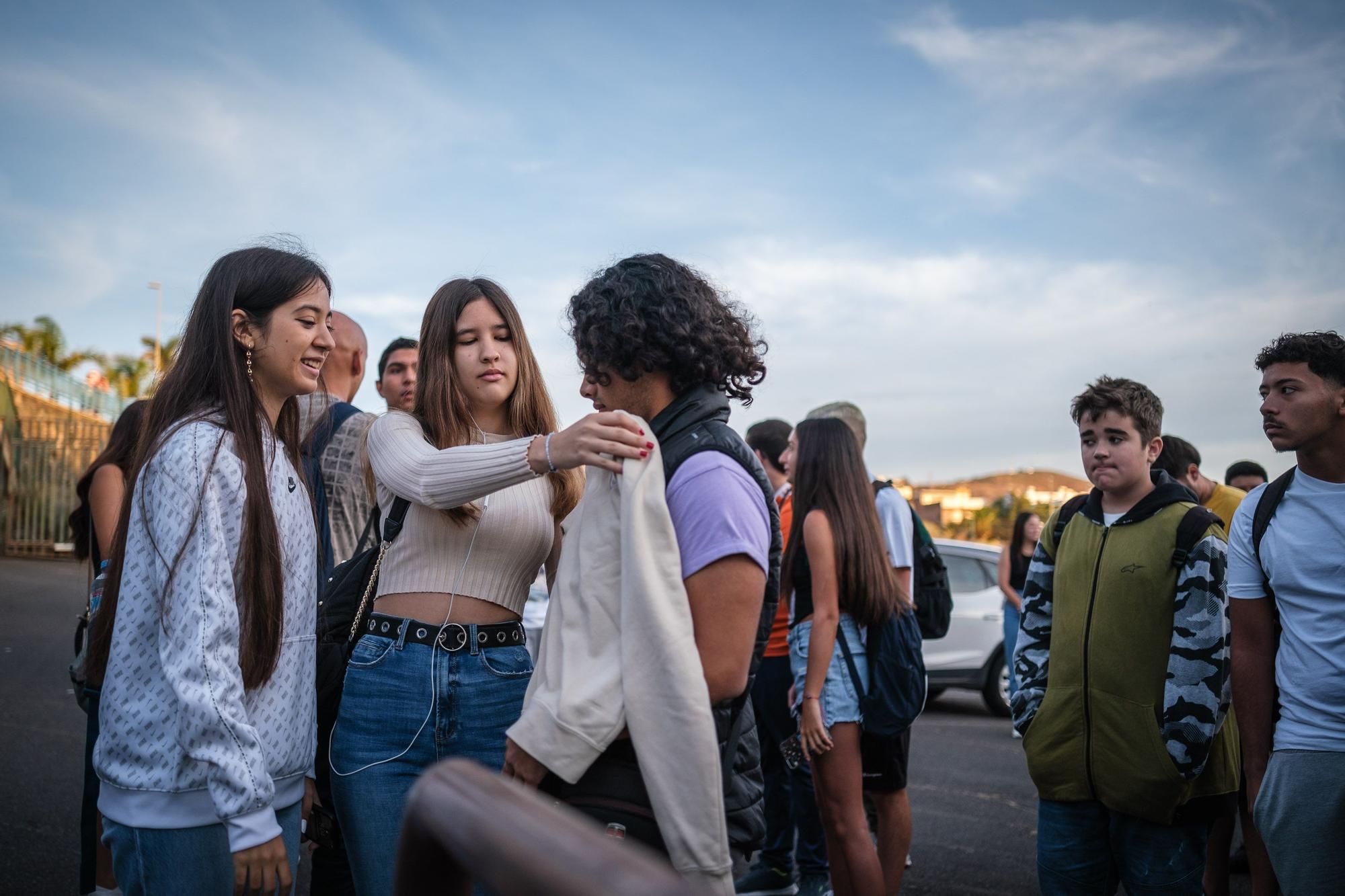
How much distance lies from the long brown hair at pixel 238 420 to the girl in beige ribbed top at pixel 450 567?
353 millimetres

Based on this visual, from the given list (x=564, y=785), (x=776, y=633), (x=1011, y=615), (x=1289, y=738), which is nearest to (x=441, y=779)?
(x=564, y=785)

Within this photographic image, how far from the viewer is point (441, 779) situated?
85 centimetres

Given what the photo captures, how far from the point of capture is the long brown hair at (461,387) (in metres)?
2.75

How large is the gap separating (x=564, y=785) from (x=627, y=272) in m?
1.07

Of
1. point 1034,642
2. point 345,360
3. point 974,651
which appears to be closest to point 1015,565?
point 974,651

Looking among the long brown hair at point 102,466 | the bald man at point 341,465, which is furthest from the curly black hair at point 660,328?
the long brown hair at point 102,466

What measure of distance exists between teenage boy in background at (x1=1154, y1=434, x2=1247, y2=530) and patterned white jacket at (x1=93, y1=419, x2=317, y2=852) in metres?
4.98

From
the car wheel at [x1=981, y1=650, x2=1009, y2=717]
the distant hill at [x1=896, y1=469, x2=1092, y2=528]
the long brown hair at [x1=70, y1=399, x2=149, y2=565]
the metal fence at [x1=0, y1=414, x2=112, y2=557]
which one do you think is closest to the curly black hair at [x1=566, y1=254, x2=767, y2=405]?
the long brown hair at [x1=70, y1=399, x2=149, y2=565]

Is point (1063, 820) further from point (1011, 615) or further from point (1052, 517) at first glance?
point (1011, 615)

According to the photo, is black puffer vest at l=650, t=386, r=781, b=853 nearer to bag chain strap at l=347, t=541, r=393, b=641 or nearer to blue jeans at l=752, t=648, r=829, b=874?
bag chain strap at l=347, t=541, r=393, b=641

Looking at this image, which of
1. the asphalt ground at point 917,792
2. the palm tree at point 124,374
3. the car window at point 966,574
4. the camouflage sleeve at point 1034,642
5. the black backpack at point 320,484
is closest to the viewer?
the black backpack at point 320,484

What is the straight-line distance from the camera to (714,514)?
6.21ft

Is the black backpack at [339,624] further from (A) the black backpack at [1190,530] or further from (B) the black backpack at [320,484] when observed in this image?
(A) the black backpack at [1190,530]

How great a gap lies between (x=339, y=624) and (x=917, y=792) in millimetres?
5275
